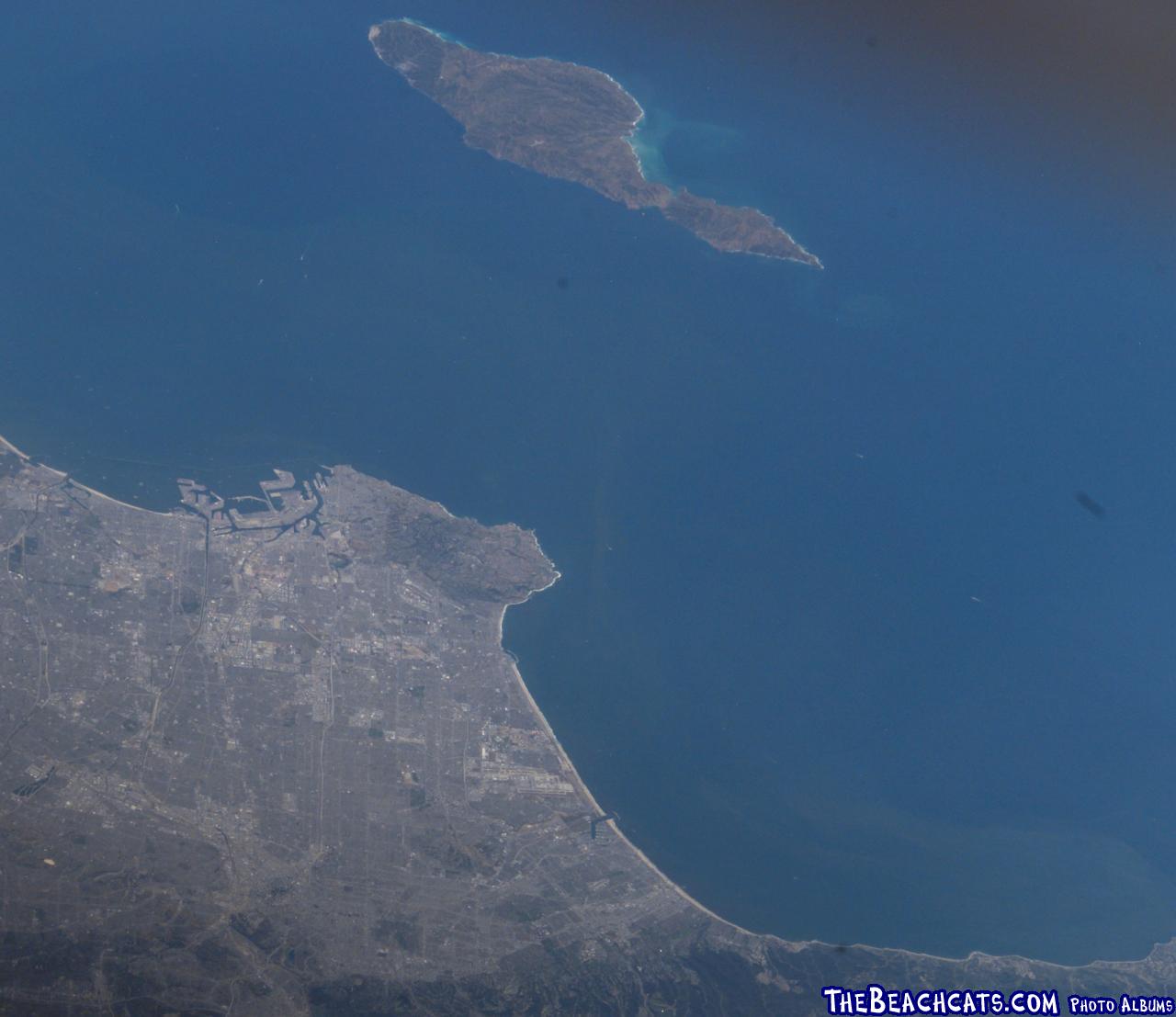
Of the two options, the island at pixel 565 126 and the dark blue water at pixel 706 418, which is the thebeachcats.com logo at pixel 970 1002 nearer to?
the dark blue water at pixel 706 418

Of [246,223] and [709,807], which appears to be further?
[246,223]

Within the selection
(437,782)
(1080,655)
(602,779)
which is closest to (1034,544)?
(1080,655)

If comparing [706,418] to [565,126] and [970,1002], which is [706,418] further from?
[970,1002]

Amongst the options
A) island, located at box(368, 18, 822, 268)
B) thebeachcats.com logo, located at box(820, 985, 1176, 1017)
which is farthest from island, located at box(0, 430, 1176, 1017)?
island, located at box(368, 18, 822, 268)


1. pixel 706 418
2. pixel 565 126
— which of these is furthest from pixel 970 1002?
pixel 565 126

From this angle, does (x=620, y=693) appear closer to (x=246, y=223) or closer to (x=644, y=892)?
(x=644, y=892)

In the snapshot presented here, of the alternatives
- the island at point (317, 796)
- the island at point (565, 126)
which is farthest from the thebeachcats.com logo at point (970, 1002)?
the island at point (565, 126)
